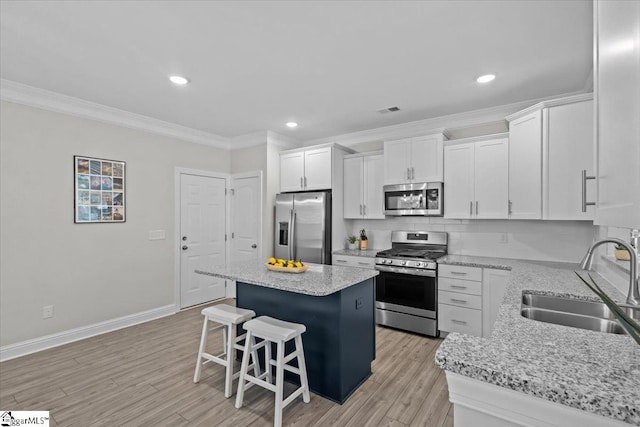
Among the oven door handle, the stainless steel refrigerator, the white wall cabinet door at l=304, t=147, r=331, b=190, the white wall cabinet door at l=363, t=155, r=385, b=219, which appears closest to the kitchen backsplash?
the white wall cabinet door at l=363, t=155, r=385, b=219

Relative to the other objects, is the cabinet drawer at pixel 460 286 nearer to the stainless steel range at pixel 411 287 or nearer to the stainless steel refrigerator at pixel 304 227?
the stainless steel range at pixel 411 287

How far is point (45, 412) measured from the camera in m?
2.21

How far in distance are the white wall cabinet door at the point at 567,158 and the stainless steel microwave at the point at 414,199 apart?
3.53 ft

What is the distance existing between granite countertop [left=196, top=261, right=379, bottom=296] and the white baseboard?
6.57ft

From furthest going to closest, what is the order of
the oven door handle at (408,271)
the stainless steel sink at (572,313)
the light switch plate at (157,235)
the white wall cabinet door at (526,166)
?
1. the light switch plate at (157,235)
2. the oven door handle at (408,271)
3. the white wall cabinet door at (526,166)
4. the stainless steel sink at (572,313)

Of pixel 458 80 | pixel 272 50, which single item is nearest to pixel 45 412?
pixel 272 50

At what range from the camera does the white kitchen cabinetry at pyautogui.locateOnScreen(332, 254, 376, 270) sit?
13.0 feet

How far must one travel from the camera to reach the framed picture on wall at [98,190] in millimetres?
3537

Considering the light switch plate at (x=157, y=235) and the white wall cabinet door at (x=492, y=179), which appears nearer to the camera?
the white wall cabinet door at (x=492, y=179)

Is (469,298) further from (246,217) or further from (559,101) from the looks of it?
(246,217)

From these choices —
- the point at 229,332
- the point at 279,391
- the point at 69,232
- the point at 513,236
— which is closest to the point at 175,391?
the point at 229,332

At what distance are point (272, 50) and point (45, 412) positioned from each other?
122 inches

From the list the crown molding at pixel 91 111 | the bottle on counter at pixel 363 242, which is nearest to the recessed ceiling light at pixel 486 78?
the bottle on counter at pixel 363 242

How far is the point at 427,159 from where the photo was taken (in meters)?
3.84
